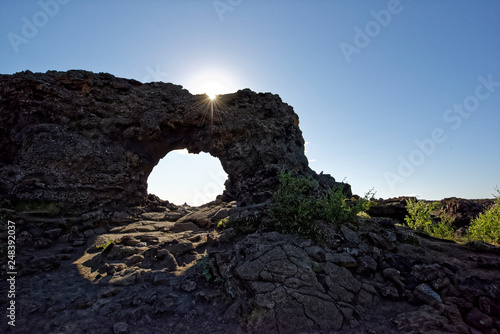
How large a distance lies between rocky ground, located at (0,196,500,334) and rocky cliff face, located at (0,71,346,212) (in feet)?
19.2

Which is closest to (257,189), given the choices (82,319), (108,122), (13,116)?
(82,319)

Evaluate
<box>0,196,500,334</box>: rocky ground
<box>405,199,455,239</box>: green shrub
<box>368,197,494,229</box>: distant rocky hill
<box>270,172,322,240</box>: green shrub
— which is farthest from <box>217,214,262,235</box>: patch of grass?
<box>368,197,494,229</box>: distant rocky hill

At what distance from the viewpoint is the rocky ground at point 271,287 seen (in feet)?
13.2

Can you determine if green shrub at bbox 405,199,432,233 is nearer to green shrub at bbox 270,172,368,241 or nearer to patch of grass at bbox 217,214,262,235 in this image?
green shrub at bbox 270,172,368,241

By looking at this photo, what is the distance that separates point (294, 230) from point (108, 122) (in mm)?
13899

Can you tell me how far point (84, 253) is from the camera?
811cm

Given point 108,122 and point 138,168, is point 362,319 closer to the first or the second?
point 138,168

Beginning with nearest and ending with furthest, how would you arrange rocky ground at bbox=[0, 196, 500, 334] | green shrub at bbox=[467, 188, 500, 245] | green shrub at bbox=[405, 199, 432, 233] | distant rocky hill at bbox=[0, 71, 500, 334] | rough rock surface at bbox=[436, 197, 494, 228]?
rocky ground at bbox=[0, 196, 500, 334] < distant rocky hill at bbox=[0, 71, 500, 334] < green shrub at bbox=[467, 188, 500, 245] < green shrub at bbox=[405, 199, 432, 233] < rough rock surface at bbox=[436, 197, 494, 228]

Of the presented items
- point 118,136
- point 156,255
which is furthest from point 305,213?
point 118,136

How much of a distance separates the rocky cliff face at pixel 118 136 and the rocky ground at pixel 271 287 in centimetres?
587

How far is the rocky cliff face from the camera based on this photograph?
472 inches

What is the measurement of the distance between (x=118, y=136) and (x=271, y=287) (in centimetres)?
1444

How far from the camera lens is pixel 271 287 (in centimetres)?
459

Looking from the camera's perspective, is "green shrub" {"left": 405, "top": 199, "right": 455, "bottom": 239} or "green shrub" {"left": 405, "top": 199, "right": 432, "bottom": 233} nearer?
"green shrub" {"left": 405, "top": 199, "right": 455, "bottom": 239}
